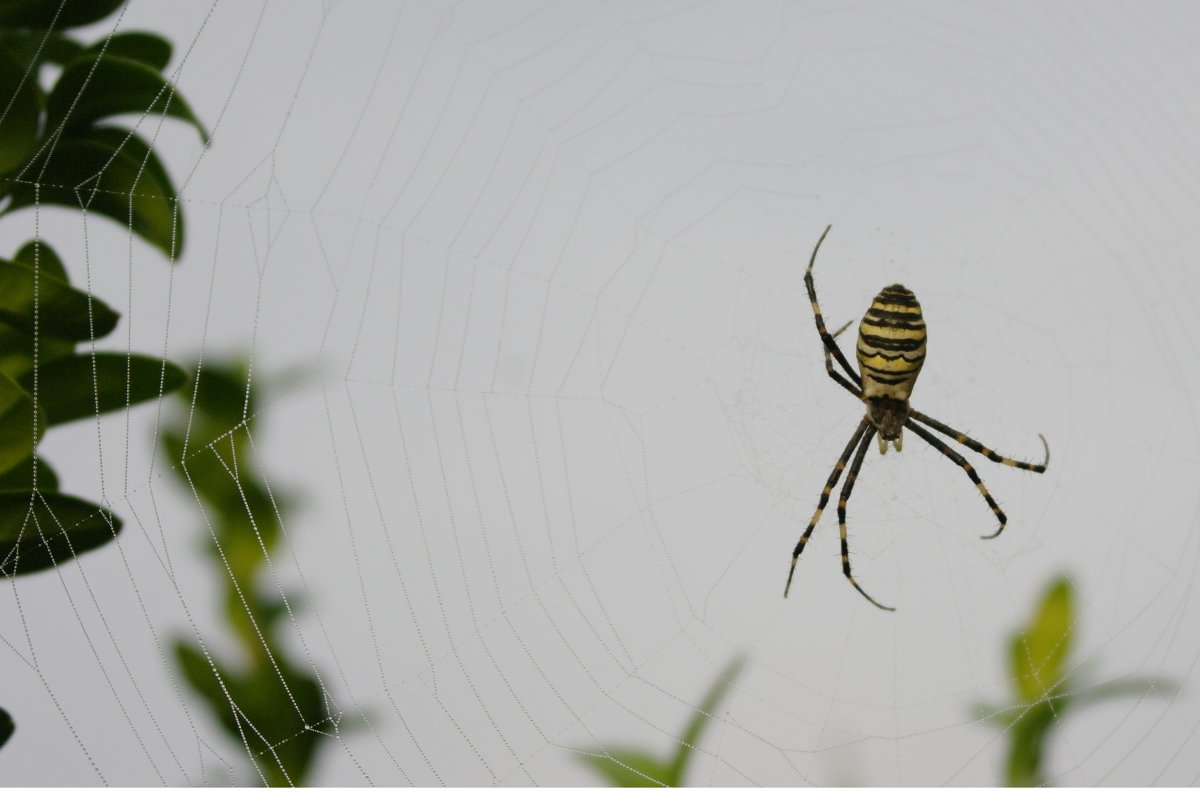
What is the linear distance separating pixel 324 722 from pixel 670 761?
0.88 meters

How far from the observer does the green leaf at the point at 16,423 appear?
1.63 metres

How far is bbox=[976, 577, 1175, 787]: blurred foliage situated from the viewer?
2920 millimetres

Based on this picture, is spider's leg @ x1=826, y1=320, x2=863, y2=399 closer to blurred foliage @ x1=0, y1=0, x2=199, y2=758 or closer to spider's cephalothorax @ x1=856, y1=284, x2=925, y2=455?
spider's cephalothorax @ x1=856, y1=284, x2=925, y2=455

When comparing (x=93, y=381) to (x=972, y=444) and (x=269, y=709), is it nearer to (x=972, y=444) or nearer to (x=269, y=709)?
(x=269, y=709)

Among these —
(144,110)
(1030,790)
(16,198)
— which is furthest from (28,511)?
(1030,790)

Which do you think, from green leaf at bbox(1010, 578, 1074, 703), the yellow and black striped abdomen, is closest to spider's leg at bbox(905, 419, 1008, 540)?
the yellow and black striped abdomen

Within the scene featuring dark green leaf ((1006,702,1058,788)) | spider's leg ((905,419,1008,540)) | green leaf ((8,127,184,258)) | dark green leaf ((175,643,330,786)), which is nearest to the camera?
green leaf ((8,127,184,258))

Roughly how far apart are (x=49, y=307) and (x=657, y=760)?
176 cm

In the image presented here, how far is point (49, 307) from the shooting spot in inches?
69.2

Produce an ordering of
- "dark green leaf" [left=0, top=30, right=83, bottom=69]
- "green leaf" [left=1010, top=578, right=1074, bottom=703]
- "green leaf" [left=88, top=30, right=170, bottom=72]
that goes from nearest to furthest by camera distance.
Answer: "dark green leaf" [left=0, top=30, right=83, bottom=69] < "green leaf" [left=88, top=30, right=170, bottom=72] < "green leaf" [left=1010, top=578, right=1074, bottom=703]

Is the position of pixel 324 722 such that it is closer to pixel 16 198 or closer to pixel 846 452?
pixel 16 198

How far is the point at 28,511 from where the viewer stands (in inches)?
67.3

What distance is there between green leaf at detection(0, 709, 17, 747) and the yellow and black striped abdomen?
2.89 meters

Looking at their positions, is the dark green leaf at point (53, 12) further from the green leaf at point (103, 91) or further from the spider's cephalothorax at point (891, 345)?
the spider's cephalothorax at point (891, 345)
